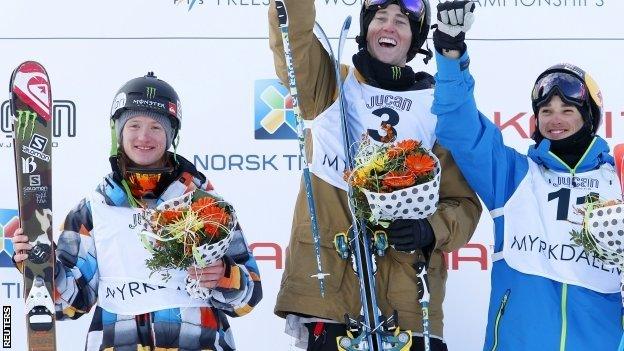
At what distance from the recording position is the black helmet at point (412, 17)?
4.06 metres

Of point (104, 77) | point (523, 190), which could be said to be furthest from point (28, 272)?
point (523, 190)

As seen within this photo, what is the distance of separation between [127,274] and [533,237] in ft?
5.06

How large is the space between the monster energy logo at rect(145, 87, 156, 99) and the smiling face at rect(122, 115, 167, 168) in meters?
0.08

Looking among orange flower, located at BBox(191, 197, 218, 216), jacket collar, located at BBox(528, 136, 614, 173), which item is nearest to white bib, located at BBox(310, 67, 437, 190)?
jacket collar, located at BBox(528, 136, 614, 173)

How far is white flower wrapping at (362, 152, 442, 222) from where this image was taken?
139 inches

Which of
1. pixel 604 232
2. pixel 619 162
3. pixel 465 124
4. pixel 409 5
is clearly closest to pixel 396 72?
pixel 409 5

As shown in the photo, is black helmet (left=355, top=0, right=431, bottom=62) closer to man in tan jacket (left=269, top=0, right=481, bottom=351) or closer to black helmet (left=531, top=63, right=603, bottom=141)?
man in tan jacket (left=269, top=0, right=481, bottom=351)

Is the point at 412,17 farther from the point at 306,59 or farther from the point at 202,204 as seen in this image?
the point at 202,204

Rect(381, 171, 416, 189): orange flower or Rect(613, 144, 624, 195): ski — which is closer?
Rect(381, 171, 416, 189): orange flower

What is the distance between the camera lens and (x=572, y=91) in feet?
13.3

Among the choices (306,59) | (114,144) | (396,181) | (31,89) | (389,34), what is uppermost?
(389,34)

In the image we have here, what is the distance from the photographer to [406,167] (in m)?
3.54

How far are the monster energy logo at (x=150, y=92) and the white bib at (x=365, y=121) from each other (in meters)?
0.64

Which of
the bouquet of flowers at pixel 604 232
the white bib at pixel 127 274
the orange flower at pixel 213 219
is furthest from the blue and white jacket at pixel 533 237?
the white bib at pixel 127 274
